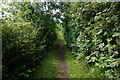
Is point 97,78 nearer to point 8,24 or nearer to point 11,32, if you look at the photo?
point 11,32

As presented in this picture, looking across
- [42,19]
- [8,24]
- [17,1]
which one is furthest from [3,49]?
[42,19]

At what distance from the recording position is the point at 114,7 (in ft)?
8.19

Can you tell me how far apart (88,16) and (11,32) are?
3.61m

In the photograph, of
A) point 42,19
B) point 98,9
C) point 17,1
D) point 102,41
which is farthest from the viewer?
point 42,19

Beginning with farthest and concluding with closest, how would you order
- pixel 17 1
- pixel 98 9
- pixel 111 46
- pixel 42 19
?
1. pixel 42 19
2. pixel 17 1
3. pixel 98 9
4. pixel 111 46

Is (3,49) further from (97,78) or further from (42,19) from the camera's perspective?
(42,19)

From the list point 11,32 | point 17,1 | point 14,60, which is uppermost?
point 17,1

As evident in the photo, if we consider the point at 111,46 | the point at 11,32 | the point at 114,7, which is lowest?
the point at 111,46

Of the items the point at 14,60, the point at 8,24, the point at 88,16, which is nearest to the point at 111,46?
the point at 88,16

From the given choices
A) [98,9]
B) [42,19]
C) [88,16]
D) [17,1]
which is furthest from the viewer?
[42,19]

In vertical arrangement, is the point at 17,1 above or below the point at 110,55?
above

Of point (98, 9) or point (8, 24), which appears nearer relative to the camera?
point (8, 24)

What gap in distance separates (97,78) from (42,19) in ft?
20.7

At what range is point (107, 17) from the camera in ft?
8.61
